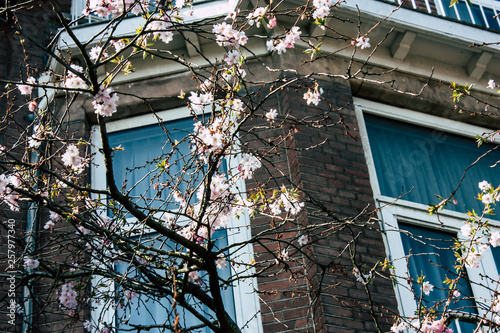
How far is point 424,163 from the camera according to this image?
24.3 ft

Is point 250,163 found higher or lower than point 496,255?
higher

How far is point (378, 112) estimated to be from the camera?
7504 millimetres

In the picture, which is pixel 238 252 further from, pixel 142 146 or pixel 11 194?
pixel 11 194

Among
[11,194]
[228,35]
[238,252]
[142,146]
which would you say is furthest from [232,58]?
[142,146]

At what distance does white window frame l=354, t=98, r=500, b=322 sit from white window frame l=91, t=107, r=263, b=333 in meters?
1.19

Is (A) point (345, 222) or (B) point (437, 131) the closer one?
(A) point (345, 222)

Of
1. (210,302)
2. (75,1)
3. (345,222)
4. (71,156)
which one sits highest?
(75,1)

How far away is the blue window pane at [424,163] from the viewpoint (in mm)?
7137

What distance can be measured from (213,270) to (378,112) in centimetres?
364

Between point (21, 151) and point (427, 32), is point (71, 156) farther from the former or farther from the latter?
→ point (427, 32)

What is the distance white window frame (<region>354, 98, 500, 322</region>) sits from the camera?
20.6 ft

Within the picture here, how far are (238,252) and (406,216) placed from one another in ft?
5.39

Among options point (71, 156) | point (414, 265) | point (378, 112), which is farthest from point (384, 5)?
point (71, 156)

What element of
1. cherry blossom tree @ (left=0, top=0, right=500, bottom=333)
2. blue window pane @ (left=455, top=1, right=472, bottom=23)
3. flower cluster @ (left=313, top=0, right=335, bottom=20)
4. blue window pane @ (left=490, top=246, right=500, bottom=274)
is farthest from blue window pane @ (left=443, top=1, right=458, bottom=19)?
flower cluster @ (left=313, top=0, right=335, bottom=20)
